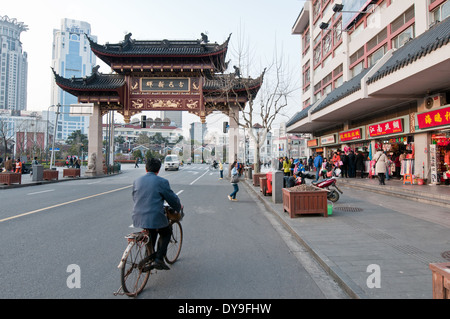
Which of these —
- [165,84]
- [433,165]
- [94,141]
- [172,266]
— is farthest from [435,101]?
[94,141]

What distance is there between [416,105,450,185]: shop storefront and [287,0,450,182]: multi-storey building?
0.04 metres

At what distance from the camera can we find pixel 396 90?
11.1m

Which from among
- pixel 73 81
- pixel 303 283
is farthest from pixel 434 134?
pixel 73 81

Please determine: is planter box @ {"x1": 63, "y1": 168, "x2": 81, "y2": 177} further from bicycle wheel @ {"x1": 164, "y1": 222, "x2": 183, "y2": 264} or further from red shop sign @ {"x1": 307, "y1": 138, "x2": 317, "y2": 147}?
red shop sign @ {"x1": 307, "y1": 138, "x2": 317, "y2": 147}

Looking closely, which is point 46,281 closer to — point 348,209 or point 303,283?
point 303,283

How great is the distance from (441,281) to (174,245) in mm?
3266

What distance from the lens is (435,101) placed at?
11.1 m

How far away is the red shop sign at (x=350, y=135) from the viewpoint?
1762 centimetres

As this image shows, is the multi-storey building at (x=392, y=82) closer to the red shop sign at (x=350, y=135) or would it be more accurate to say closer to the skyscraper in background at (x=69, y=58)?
the red shop sign at (x=350, y=135)

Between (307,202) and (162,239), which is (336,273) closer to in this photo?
(162,239)

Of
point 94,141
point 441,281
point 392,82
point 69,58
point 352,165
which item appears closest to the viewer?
point 441,281

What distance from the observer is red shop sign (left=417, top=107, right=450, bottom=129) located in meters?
10.4

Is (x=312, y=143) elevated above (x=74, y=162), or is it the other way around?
(x=312, y=143)
